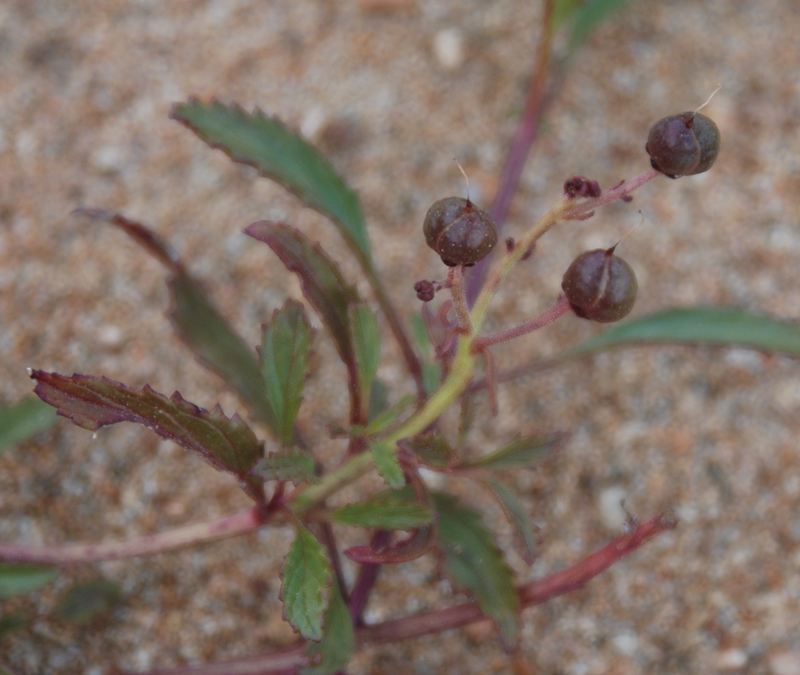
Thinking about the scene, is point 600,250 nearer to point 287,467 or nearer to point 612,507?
point 287,467

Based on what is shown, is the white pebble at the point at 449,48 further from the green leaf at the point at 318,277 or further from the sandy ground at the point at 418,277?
the green leaf at the point at 318,277

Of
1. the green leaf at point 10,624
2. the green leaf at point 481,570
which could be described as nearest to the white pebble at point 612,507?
the green leaf at point 481,570

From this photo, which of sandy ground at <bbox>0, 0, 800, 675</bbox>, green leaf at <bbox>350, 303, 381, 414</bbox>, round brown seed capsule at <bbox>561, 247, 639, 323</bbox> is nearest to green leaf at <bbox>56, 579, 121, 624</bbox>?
sandy ground at <bbox>0, 0, 800, 675</bbox>

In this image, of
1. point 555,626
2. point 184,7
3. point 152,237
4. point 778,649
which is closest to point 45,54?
point 184,7

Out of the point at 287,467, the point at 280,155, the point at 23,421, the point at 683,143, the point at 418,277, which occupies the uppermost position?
the point at 418,277

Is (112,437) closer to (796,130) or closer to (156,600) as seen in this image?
(156,600)

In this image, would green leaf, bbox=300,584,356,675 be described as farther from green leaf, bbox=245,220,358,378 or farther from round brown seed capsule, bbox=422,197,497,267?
round brown seed capsule, bbox=422,197,497,267

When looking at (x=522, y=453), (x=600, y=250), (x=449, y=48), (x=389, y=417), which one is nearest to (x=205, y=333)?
(x=389, y=417)
